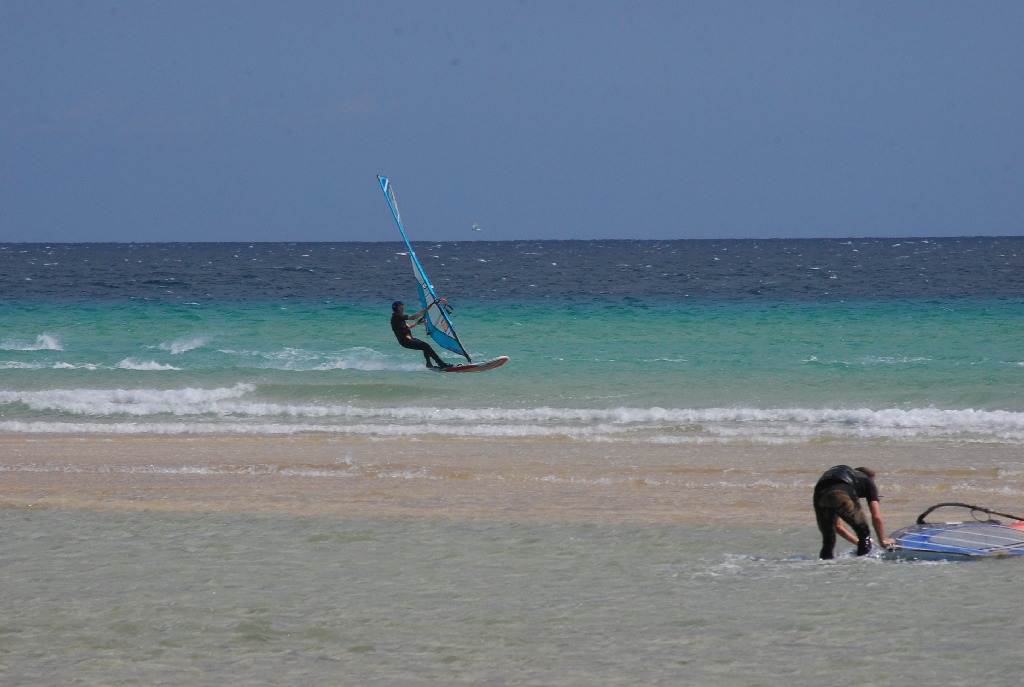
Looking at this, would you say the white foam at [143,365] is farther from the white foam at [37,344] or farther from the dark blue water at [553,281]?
the dark blue water at [553,281]

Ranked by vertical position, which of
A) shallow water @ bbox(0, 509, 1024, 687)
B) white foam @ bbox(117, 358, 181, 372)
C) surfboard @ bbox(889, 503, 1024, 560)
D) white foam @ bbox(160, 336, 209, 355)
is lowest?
shallow water @ bbox(0, 509, 1024, 687)

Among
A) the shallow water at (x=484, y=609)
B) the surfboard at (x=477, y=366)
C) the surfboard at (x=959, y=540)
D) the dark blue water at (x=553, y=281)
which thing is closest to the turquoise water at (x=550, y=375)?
the surfboard at (x=477, y=366)

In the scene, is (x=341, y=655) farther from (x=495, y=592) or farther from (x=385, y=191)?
(x=385, y=191)

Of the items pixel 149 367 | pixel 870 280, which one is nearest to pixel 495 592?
pixel 149 367

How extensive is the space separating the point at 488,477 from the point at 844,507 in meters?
5.09

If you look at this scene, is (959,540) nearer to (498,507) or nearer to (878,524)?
(878,524)

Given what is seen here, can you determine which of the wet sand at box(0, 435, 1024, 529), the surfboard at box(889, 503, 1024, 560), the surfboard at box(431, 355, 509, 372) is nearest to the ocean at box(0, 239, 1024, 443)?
the surfboard at box(431, 355, 509, 372)

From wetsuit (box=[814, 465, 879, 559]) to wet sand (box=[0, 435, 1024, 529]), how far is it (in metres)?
1.48

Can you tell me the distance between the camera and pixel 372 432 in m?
17.1

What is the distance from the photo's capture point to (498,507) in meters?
11.3

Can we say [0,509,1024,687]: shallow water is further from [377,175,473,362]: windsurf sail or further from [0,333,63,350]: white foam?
[0,333,63,350]: white foam

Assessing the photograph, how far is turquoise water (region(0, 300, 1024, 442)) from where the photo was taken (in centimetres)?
1775

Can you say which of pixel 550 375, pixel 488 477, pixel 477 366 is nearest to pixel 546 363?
pixel 550 375

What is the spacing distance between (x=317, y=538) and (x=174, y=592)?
1.86 m
